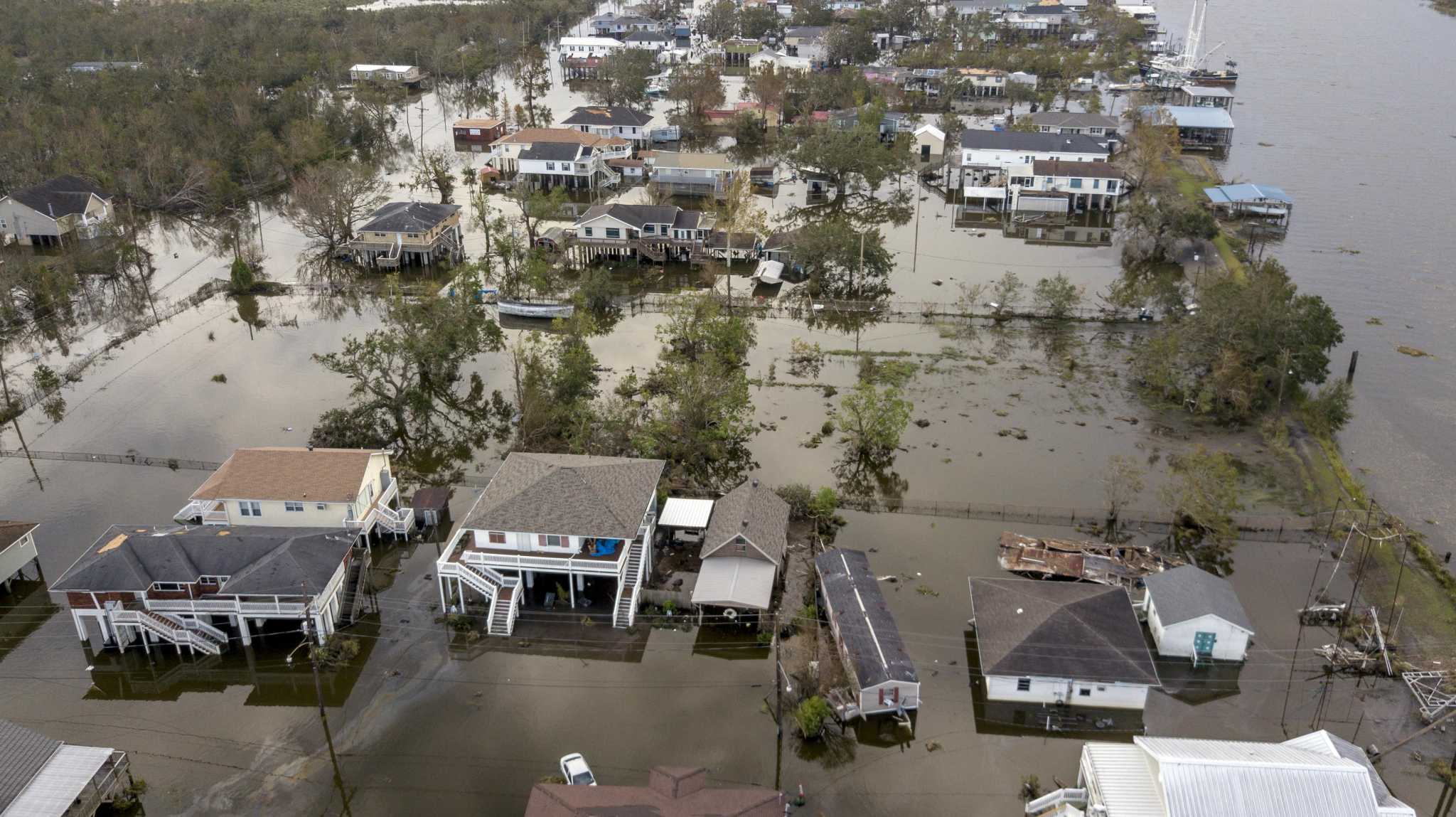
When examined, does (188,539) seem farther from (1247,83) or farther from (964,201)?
(1247,83)

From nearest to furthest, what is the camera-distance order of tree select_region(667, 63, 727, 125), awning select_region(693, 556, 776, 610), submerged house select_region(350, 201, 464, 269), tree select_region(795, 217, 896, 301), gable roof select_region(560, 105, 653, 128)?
awning select_region(693, 556, 776, 610) < tree select_region(795, 217, 896, 301) < submerged house select_region(350, 201, 464, 269) < gable roof select_region(560, 105, 653, 128) < tree select_region(667, 63, 727, 125)

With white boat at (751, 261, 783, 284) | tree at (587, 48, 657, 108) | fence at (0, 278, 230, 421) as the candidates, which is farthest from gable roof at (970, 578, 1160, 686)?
tree at (587, 48, 657, 108)

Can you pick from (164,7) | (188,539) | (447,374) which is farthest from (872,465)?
(164,7)

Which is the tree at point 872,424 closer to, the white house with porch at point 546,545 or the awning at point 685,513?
the awning at point 685,513

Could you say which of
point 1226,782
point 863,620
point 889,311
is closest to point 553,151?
point 889,311

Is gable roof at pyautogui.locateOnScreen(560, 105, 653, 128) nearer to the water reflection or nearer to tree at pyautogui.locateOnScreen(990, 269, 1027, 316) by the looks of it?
tree at pyautogui.locateOnScreen(990, 269, 1027, 316)

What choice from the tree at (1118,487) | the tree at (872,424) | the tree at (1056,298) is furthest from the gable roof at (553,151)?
the tree at (1118,487)

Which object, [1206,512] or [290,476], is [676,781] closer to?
[290,476]
